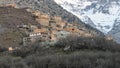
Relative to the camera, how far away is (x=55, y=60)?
83.6ft

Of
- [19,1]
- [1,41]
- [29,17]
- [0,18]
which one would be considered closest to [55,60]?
[1,41]

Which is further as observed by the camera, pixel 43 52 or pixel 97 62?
pixel 43 52

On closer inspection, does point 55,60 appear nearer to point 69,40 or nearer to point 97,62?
point 97,62

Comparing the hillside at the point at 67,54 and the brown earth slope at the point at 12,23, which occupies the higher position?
the hillside at the point at 67,54

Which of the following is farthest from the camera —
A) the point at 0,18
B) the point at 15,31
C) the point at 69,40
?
the point at 0,18

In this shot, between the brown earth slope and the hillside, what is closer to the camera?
the hillside

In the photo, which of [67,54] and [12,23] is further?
[12,23]

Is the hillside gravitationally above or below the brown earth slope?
above

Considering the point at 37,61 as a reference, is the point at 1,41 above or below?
below

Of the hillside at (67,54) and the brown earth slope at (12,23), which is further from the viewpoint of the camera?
the brown earth slope at (12,23)

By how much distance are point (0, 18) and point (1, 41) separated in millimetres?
18476

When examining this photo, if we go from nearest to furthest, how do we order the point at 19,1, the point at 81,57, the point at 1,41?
the point at 81,57 → the point at 1,41 → the point at 19,1

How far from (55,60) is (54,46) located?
8.02 m

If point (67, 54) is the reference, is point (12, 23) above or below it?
below
